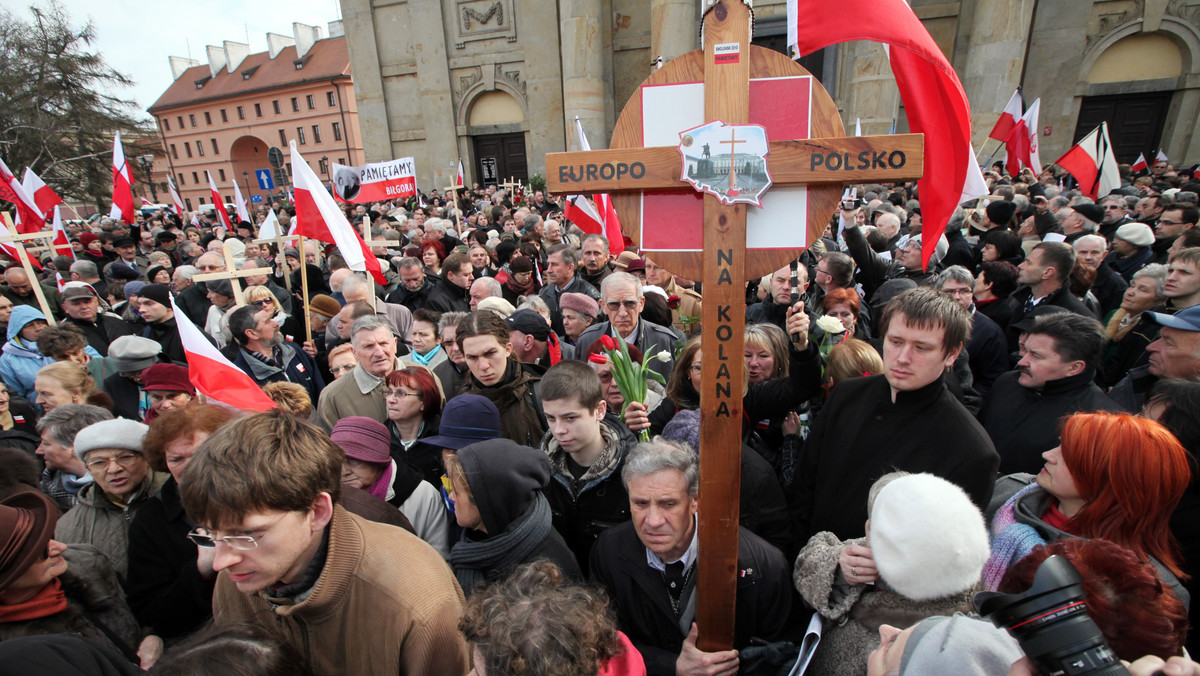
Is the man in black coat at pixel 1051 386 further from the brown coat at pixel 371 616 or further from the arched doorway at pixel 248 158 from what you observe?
the arched doorway at pixel 248 158

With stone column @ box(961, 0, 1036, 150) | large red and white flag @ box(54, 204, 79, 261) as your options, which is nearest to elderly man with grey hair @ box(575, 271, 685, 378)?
large red and white flag @ box(54, 204, 79, 261)

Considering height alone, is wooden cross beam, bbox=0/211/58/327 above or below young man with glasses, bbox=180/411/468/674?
above

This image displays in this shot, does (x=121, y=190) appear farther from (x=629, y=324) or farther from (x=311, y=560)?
(x=311, y=560)

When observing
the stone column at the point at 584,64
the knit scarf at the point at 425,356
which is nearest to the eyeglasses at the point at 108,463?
the knit scarf at the point at 425,356

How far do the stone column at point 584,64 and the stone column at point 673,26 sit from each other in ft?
10.3

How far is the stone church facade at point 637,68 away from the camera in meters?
14.8

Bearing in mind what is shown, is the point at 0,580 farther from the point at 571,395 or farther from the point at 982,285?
the point at 982,285

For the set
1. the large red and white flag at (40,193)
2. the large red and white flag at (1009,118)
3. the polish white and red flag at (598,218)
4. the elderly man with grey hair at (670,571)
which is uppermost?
the large red and white flag at (1009,118)

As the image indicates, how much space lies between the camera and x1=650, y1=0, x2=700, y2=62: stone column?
47.9 ft

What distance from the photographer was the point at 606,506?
2.36m

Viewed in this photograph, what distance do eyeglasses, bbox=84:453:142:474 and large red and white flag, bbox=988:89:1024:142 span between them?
11369 millimetres

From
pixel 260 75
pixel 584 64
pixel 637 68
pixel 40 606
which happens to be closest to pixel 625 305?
pixel 40 606

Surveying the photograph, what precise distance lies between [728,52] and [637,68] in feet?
65.8

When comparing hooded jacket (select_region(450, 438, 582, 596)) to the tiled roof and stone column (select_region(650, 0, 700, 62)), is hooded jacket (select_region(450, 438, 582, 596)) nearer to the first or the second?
stone column (select_region(650, 0, 700, 62))
